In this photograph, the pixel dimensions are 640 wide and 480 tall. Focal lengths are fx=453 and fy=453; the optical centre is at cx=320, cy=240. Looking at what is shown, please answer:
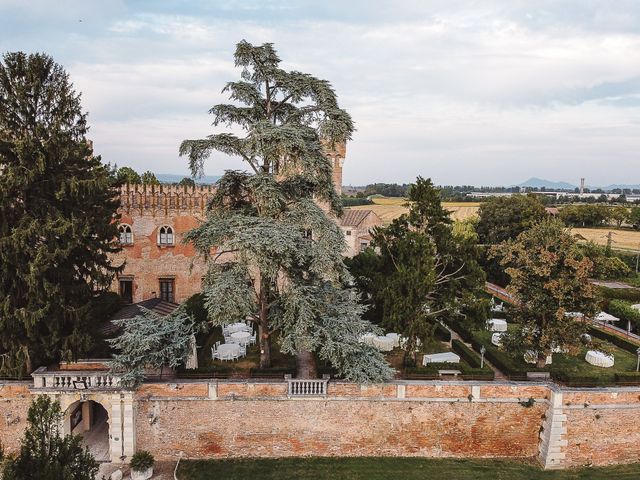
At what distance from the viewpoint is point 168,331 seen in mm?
16328

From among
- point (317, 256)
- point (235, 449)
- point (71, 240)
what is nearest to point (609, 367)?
point (317, 256)

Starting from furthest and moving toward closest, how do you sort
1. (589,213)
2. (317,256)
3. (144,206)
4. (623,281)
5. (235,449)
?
(589,213) < (623,281) < (144,206) < (235,449) < (317,256)

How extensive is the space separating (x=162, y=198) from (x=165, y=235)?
93.4 inches

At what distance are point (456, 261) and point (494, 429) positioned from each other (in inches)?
272

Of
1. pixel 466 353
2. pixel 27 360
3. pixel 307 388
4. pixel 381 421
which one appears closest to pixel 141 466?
pixel 27 360

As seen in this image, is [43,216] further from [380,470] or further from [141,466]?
[380,470]

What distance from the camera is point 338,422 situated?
55.4 ft

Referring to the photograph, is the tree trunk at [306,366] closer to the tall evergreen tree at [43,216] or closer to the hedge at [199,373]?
the hedge at [199,373]

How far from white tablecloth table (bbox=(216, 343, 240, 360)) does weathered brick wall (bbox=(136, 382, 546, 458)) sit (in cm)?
339

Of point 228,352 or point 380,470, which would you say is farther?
point 228,352

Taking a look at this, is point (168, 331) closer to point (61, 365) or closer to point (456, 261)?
point (61, 365)

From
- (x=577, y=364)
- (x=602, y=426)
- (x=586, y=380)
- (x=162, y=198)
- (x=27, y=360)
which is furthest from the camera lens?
(x=162, y=198)

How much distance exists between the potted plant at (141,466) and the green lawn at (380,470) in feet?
3.50

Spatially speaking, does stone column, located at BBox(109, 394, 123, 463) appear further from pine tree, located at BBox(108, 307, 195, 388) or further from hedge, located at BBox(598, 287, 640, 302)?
hedge, located at BBox(598, 287, 640, 302)
